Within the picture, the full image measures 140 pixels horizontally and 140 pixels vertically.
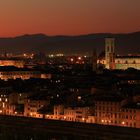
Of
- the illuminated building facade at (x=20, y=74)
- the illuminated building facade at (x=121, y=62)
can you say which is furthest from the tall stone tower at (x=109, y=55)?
the illuminated building facade at (x=20, y=74)

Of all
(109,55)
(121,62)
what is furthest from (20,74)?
(121,62)

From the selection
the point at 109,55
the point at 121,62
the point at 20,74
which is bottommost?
the point at 20,74

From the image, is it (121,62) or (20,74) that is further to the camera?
(121,62)

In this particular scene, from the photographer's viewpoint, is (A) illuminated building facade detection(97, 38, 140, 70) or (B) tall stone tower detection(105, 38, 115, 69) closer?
(A) illuminated building facade detection(97, 38, 140, 70)

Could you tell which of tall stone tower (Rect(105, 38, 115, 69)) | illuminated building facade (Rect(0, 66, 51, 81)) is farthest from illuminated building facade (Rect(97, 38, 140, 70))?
illuminated building facade (Rect(0, 66, 51, 81))

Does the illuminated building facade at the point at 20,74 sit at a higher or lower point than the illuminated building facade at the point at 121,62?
lower

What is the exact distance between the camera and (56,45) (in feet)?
499

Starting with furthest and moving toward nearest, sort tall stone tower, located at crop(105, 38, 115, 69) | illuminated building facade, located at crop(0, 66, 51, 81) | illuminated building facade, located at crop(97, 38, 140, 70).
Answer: tall stone tower, located at crop(105, 38, 115, 69) → illuminated building facade, located at crop(97, 38, 140, 70) → illuminated building facade, located at crop(0, 66, 51, 81)

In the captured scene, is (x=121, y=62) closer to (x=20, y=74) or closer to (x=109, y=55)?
(x=109, y=55)

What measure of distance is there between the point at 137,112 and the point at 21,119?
5344mm

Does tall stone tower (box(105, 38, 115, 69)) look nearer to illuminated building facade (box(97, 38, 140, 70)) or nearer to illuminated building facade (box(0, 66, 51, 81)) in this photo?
illuminated building facade (box(97, 38, 140, 70))

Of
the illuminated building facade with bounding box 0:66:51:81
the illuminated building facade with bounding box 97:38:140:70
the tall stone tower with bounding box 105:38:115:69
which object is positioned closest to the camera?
the illuminated building facade with bounding box 0:66:51:81

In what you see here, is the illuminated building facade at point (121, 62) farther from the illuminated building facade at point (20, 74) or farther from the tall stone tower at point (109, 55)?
the illuminated building facade at point (20, 74)

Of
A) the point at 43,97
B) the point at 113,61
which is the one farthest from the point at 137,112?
the point at 113,61
